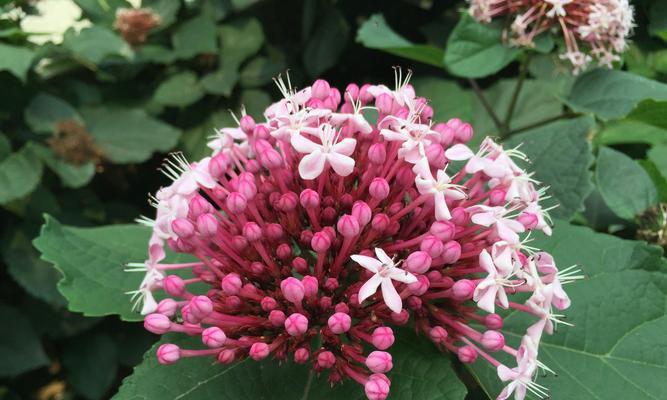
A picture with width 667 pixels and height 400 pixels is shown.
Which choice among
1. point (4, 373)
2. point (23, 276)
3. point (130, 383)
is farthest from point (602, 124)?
point (4, 373)

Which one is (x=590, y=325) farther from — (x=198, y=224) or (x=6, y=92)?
(x=6, y=92)

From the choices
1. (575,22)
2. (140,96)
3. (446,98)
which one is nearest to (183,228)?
(575,22)

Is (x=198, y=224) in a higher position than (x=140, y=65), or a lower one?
higher

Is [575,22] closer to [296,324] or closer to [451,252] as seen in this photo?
[451,252]

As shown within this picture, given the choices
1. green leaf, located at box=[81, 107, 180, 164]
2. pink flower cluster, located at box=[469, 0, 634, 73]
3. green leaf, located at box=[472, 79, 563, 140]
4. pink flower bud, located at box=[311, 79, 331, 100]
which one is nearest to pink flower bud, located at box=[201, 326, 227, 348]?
pink flower bud, located at box=[311, 79, 331, 100]

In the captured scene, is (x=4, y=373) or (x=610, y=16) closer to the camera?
(x=610, y=16)

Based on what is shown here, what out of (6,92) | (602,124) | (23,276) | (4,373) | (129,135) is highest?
(602,124)
